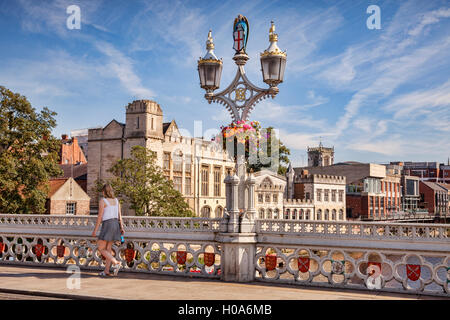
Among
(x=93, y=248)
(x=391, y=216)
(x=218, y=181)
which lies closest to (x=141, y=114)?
(x=218, y=181)

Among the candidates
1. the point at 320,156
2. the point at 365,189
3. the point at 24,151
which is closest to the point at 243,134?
the point at 24,151

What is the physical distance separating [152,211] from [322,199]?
1667 inches

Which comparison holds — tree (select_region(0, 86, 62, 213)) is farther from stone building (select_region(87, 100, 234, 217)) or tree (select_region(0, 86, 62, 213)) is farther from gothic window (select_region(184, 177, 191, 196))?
gothic window (select_region(184, 177, 191, 196))

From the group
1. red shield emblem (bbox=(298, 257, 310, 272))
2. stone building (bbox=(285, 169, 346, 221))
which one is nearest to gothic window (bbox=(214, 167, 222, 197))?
stone building (bbox=(285, 169, 346, 221))

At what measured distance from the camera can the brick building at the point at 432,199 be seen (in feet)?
348

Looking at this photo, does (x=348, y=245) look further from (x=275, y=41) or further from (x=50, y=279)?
(x=50, y=279)

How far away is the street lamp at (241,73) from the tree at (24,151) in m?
18.8

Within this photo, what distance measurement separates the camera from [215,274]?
38.4 ft

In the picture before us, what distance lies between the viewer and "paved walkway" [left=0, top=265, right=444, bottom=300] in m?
9.41

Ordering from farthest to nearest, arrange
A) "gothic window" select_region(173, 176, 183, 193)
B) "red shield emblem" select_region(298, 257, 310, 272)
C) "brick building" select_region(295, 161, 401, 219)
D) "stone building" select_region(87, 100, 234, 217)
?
"brick building" select_region(295, 161, 401, 219)
"gothic window" select_region(173, 176, 183, 193)
"stone building" select_region(87, 100, 234, 217)
"red shield emblem" select_region(298, 257, 310, 272)

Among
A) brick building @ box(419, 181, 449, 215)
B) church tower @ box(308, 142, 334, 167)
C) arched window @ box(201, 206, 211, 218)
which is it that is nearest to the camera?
arched window @ box(201, 206, 211, 218)

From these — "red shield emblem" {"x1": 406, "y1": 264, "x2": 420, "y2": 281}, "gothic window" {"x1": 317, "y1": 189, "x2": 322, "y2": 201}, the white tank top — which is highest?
"gothic window" {"x1": 317, "y1": 189, "x2": 322, "y2": 201}

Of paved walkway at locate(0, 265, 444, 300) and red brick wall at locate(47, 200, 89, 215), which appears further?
red brick wall at locate(47, 200, 89, 215)

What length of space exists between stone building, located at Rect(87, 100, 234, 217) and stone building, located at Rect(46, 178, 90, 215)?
5500 mm
